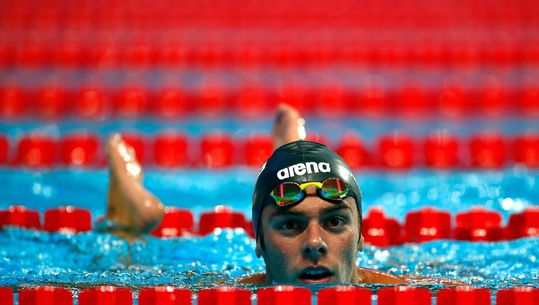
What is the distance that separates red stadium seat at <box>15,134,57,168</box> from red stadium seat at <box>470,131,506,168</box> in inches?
139

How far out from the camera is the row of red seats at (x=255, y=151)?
8062 mm

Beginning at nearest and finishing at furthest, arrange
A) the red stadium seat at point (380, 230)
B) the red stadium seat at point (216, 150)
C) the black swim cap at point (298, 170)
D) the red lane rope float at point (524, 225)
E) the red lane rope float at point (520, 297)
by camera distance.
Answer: the red lane rope float at point (520, 297) → the black swim cap at point (298, 170) → the red stadium seat at point (380, 230) → the red lane rope float at point (524, 225) → the red stadium seat at point (216, 150)

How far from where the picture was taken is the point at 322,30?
12.7 metres

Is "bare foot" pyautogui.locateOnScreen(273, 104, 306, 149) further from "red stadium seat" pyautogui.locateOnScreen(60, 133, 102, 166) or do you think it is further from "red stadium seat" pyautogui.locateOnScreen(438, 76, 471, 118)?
"red stadium seat" pyautogui.locateOnScreen(438, 76, 471, 118)

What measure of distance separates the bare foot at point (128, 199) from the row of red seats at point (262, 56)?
611 centimetres

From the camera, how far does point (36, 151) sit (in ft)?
26.8

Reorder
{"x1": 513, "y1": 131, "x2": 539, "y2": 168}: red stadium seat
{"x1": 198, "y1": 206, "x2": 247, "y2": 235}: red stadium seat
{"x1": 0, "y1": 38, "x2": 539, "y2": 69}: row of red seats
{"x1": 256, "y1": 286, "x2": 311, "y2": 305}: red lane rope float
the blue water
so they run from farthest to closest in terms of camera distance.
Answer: {"x1": 0, "y1": 38, "x2": 539, "y2": 69}: row of red seats
{"x1": 513, "y1": 131, "x2": 539, "y2": 168}: red stadium seat
{"x1": 198, "y1": 206, "x2": 247, "y2": 235}: red stadium seat
the blue water
{"x1": 256, "y1": 286, "x2": 311, "y2": 305}: red lane rope float

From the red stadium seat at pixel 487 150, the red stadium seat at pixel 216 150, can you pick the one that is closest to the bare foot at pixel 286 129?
the red stadium seat at pixel 216 150

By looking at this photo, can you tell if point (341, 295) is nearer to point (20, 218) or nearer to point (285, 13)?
point (20, 218)

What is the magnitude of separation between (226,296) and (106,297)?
0.45 metres

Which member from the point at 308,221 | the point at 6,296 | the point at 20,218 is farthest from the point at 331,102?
the point at 6,296

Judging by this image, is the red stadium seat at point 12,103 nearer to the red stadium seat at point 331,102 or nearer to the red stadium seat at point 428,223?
the red stadium seat at point 331,102

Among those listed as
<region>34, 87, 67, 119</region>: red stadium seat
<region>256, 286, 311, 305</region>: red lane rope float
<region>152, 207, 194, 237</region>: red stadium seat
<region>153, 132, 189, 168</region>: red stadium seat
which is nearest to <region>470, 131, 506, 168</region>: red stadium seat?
<region>153, 132, 189, 168</region>: red stadium seat

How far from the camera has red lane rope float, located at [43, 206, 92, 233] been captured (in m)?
5.79
